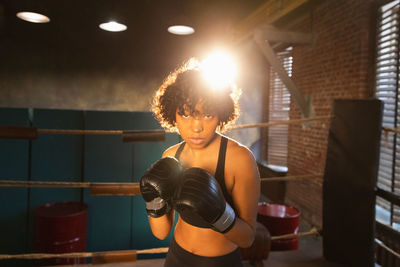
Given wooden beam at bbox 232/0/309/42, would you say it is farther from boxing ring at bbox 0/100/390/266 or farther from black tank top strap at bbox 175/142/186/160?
black tank top strap at bbox 175/142/186/160

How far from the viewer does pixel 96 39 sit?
5.07 metres

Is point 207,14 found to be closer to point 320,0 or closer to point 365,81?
point 320,0

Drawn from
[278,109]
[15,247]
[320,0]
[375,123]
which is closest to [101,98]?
[15,247]

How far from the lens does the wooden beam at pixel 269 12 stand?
4119 millimetres

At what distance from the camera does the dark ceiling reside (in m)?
4.70

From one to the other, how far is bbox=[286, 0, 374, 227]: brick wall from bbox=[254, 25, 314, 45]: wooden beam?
0.14 m

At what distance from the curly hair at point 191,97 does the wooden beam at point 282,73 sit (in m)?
3.35

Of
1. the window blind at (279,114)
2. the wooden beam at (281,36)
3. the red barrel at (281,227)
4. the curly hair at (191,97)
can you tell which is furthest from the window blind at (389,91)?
the curly hair at (191,97)

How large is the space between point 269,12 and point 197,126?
4.45 m

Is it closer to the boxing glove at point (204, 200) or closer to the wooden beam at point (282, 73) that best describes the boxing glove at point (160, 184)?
the boxing glove at point (204, 200)

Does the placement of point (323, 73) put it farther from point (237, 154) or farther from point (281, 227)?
point (237, 154)

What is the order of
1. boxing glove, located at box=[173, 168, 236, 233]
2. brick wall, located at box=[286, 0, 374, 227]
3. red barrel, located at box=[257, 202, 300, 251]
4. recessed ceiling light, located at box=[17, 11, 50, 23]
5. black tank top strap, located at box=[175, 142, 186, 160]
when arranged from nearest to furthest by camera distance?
boxing glove, located at box=[173, 168, 236, 233] → black tank top strap, located at box=[175, 142, 186, 160] → red barrel, located at box=[257, 202, 300, 251] → recessed ceiling light, located at box=[17, 11, 50, 23] → brick wall, located at box=[286, 0, 374, 227]

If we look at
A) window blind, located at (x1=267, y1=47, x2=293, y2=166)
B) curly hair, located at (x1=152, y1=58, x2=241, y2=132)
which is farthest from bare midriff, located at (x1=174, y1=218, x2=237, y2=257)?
window blind, located at (x1=267, y1=47, x2=293, y2=166)

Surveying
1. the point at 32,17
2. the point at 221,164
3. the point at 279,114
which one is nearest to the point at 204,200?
the point at 221,164
